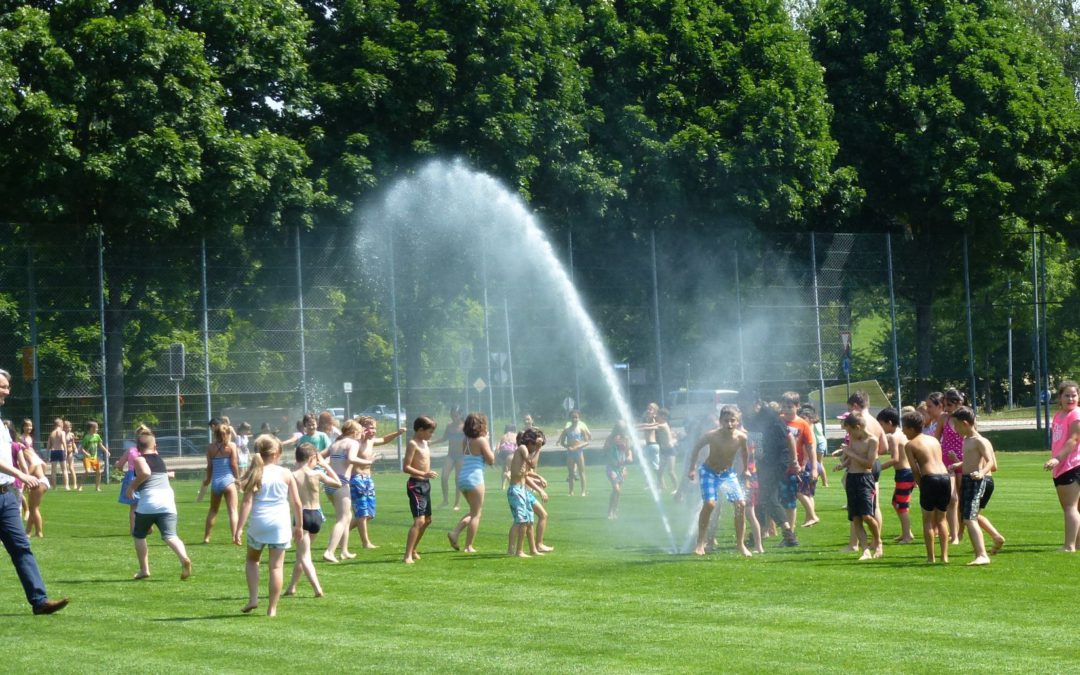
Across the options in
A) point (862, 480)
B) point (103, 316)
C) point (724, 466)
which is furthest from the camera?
point (103, 316)

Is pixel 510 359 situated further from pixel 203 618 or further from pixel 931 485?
pixel 203 618

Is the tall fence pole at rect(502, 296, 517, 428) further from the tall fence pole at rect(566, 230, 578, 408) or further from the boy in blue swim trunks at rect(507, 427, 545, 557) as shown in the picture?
the boy in blue swim trunks at rect(507, 427, 545, 557)

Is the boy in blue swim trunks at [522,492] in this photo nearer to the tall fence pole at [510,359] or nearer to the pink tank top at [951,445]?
the pink tank top at [951,445]

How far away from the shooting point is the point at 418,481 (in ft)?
61.5

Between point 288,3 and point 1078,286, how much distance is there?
4265cm

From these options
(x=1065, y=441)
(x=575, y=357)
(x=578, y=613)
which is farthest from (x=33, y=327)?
(x=1065, y=441)

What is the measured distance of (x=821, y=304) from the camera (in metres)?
50.3

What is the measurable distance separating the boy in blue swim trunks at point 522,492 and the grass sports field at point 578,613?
22.6 inches

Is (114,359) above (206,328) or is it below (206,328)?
below

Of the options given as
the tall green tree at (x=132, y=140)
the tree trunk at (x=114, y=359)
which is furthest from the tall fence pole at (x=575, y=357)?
the tree trunk at (x=114, y=359)

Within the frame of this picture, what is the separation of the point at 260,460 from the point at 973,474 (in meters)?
8.25

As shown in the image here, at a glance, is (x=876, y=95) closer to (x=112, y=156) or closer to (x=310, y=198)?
(x=310, y=198)

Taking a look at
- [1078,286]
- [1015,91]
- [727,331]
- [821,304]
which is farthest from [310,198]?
[1078,286]

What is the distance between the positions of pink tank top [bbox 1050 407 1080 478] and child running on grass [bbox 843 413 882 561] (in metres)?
2.19
